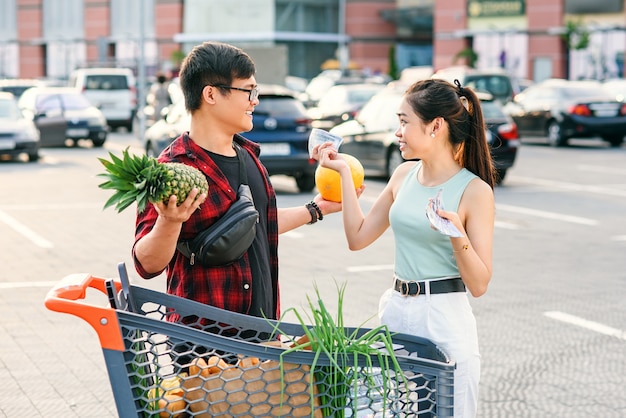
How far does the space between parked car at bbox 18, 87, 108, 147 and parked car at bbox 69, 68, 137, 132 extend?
6.68 m

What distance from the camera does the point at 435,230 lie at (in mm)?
3400

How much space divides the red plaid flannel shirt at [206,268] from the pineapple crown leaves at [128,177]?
66 cm

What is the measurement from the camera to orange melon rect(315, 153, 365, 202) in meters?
3.43

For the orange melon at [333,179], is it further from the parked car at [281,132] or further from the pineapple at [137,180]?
the parked car at [281,132]

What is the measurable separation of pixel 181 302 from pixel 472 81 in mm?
27212

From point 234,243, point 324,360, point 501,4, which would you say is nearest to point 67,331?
point 234,243

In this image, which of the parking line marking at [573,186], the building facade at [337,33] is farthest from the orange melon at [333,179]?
the building facade at [337,33]

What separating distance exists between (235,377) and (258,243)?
963 mm

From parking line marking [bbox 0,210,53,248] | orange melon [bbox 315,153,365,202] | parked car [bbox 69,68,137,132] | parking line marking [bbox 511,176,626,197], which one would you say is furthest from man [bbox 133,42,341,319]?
parked car [bbox 69,68,137,132]

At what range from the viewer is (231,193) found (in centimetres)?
338

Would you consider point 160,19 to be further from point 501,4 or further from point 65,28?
point 501,4

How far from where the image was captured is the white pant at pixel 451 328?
3352 mm

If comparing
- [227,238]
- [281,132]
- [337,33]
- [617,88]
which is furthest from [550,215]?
[337,33]

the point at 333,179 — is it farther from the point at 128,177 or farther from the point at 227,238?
the point at 128,177
